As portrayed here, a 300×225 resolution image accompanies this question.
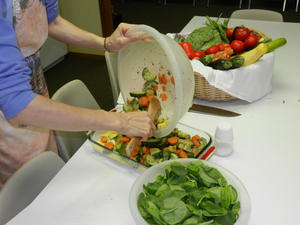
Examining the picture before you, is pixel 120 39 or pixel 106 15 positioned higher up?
pixel 120 39

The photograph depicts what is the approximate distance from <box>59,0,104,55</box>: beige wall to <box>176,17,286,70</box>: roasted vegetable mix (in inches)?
79.1

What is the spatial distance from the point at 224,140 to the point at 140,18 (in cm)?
361

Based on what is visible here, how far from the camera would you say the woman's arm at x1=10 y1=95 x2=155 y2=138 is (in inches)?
33.6

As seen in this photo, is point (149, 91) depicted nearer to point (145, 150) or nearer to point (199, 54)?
point (145, 150)

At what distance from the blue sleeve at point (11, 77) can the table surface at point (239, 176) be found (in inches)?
10.9

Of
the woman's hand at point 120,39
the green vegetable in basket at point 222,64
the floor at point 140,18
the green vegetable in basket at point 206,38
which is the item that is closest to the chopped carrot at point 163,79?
the woman's hand at point 120,39

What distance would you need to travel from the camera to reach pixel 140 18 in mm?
4406

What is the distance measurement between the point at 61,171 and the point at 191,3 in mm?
4308

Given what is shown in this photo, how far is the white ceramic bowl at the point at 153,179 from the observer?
2.50ft

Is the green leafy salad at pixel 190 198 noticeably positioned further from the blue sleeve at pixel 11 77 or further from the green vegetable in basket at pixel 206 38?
the green vegetable in basket at pixel 206 38

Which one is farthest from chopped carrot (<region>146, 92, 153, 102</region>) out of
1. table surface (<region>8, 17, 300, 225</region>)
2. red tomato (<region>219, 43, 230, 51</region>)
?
red tomato (<region>219, 43, 230, 51</region>)

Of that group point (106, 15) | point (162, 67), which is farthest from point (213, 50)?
point (106, 15)

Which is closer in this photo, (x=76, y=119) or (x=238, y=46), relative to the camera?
(x=76, y=119)

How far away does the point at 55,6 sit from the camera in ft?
4.22
